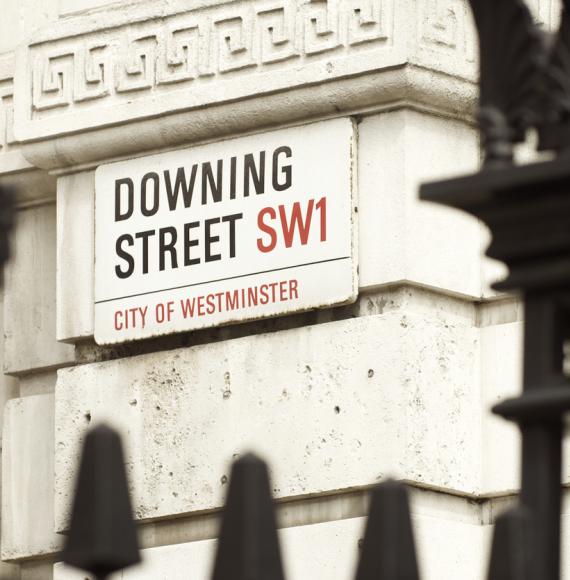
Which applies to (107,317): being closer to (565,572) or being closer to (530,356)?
(565,572)

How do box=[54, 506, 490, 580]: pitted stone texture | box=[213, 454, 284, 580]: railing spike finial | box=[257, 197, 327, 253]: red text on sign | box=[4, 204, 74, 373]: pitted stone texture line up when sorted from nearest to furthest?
box=[213, 454, 284, 580]: railing spike finial → box=[54, 506, 490, 580]: pitted stone texture → box=[257, 197, 327, 253]: red text on sign → box=[4, 204, 74, 373]: pitted stone texture

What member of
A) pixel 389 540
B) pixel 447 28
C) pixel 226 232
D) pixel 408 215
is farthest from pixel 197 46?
pixel 389 540

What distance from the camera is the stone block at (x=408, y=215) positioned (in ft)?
25.9

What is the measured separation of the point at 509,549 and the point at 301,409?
4.41 metres

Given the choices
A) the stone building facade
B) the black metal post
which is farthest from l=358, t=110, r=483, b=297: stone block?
the black metal post

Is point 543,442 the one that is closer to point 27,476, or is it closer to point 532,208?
point 532,208

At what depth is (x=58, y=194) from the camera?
28.7ft

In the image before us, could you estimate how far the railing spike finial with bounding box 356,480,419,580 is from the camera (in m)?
3.51

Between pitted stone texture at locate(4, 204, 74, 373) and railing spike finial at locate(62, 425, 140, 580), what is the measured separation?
5.25 meters

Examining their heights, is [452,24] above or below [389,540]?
above

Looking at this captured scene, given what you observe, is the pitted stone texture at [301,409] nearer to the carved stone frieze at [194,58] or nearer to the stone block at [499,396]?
the stone block at [499,396]

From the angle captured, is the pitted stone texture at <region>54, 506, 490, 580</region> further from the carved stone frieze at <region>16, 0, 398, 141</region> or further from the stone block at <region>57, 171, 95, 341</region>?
the carved stone frieze at <region>16, 0, 398, 141</region>

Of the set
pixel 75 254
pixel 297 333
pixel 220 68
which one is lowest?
pixel 297 333

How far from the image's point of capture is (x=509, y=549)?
11.6 feet
